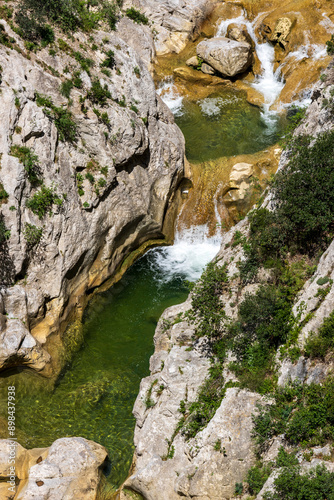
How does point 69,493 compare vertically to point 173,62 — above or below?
below

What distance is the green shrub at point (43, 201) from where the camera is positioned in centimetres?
1812

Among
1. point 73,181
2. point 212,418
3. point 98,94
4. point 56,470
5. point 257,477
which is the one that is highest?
point 98,94

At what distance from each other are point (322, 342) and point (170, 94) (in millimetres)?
24037

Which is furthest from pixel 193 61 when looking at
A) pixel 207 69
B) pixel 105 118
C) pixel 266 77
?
pixel 105 118

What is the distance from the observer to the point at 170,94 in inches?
1193

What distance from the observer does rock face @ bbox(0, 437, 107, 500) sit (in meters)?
12.6

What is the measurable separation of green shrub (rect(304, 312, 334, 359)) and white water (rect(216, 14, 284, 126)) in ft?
61.0

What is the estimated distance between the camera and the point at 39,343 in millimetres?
17188

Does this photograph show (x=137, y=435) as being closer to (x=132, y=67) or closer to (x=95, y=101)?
(x=95, y=101)

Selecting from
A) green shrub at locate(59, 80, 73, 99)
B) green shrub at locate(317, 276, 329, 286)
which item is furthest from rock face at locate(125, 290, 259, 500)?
green shrub at locate(59, 80, 73, 99)

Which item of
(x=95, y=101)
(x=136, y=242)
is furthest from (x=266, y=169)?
(x=95, y=101)

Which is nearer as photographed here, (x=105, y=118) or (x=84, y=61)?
(x=105, y=118)

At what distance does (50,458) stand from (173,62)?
27911mm

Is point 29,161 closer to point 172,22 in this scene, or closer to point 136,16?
point 136,16
